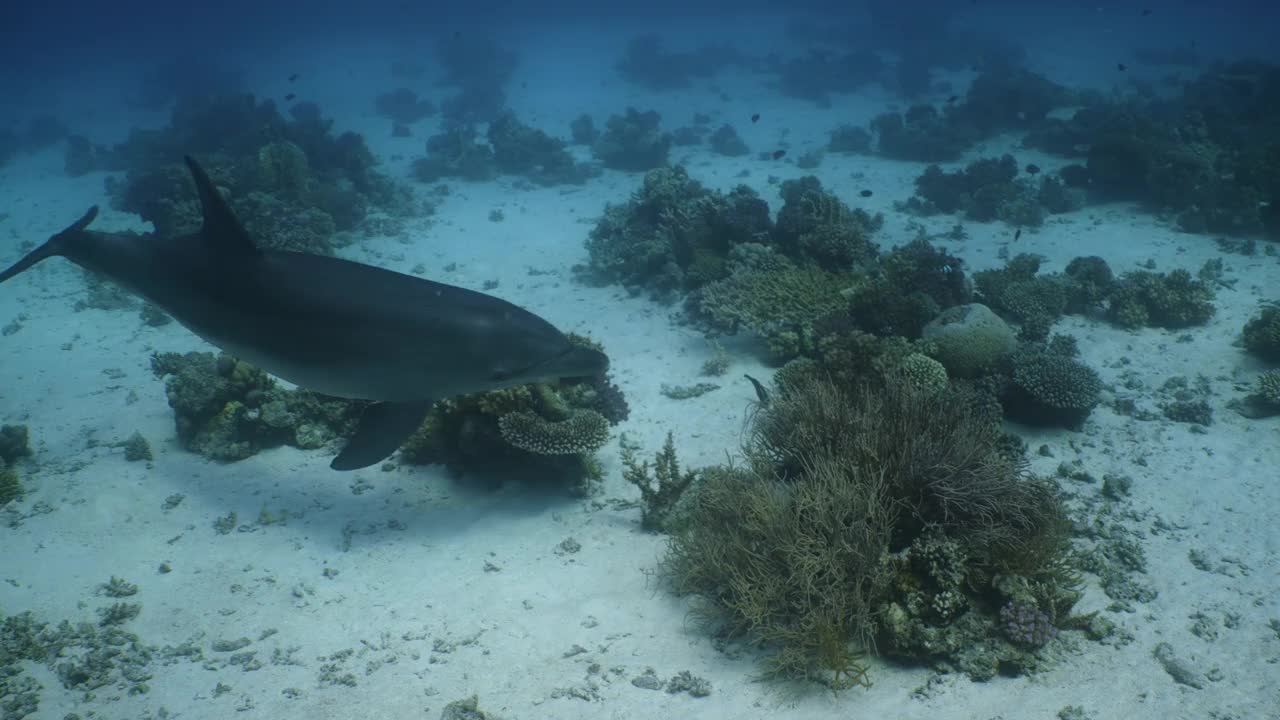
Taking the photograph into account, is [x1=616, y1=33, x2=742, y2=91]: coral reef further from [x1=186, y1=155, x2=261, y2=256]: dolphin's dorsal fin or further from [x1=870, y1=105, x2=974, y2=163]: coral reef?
[x1=186, y1=155, x2=261, y2=256]: dolphin's dorsal fin

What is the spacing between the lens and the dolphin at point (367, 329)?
4520 mm

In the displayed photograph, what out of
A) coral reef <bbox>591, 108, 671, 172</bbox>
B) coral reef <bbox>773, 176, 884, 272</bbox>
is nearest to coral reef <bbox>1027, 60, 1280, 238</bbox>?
coral reef <bbox>773, 176, 884, 272</bbox>

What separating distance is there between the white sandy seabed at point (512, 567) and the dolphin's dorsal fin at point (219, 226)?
9.31 feet

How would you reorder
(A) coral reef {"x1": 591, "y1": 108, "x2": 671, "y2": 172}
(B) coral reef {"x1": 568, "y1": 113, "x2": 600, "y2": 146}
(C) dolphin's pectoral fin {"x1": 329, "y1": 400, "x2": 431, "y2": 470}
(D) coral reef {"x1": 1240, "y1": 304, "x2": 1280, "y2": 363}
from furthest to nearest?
1. (B) coral reef {"x1": 568, "y1": 113, "x2": 600, "y2": 146}
2. (A) coral reef {"x1": 591, "y1": 108, "x2": 671, "y2": 172}
3. (D) coral reef {"x1": 1240, "y1": 304, "x2": 1280, "y2": 363}
4. (C) dolphin's pectoral fin {"x1": 329, "y1": 400, "x2": 431, "y2": 470}

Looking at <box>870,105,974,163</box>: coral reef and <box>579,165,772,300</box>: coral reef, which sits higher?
<box>870,105,974,163</box>: coral reef

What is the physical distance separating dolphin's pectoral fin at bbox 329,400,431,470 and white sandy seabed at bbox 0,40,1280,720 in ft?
4.45

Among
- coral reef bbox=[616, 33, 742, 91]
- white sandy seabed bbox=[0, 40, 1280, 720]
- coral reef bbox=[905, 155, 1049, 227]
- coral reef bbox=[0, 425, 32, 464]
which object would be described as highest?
coral reef bbox=[616, 33, 742, 91]

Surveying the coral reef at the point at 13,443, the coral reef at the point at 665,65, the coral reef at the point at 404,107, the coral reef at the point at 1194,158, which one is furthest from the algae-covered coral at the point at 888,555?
the coral reef at the point at 665,65

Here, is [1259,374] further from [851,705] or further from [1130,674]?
[851,705]

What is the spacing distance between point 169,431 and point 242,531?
2975 mm

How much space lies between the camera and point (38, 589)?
5234 millimetres

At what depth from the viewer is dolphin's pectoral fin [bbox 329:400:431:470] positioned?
449 centimetres

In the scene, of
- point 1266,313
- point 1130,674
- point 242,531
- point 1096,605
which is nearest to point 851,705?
point 1130,674

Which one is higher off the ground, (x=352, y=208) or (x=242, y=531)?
(x=352, y=208)
